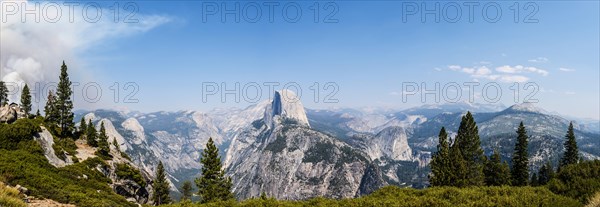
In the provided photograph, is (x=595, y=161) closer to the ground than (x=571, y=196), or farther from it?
farther from it

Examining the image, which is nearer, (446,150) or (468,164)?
(446,150)

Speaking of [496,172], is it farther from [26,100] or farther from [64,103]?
[26,100]

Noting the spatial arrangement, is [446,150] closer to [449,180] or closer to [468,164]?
[449,180]

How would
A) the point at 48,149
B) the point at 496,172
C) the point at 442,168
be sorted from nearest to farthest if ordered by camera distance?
the point at 48,149
the point at 442,168
the point at 496,172

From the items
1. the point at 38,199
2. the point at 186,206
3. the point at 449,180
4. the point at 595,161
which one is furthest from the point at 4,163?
the point at 449,180

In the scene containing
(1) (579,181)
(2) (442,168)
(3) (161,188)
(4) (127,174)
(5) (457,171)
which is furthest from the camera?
(3) (161,188)

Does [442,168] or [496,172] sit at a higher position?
[442,168]

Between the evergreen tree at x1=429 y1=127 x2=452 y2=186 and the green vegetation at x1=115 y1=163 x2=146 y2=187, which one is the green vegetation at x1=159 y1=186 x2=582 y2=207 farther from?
the green vegetation at x1=115 y1=163 x2=146 y2=187

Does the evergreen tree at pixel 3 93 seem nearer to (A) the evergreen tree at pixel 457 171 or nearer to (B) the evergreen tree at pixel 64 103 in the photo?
(B) the evergreen tree at pixel 64 103

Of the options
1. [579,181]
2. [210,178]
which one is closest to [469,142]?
[579,181]
